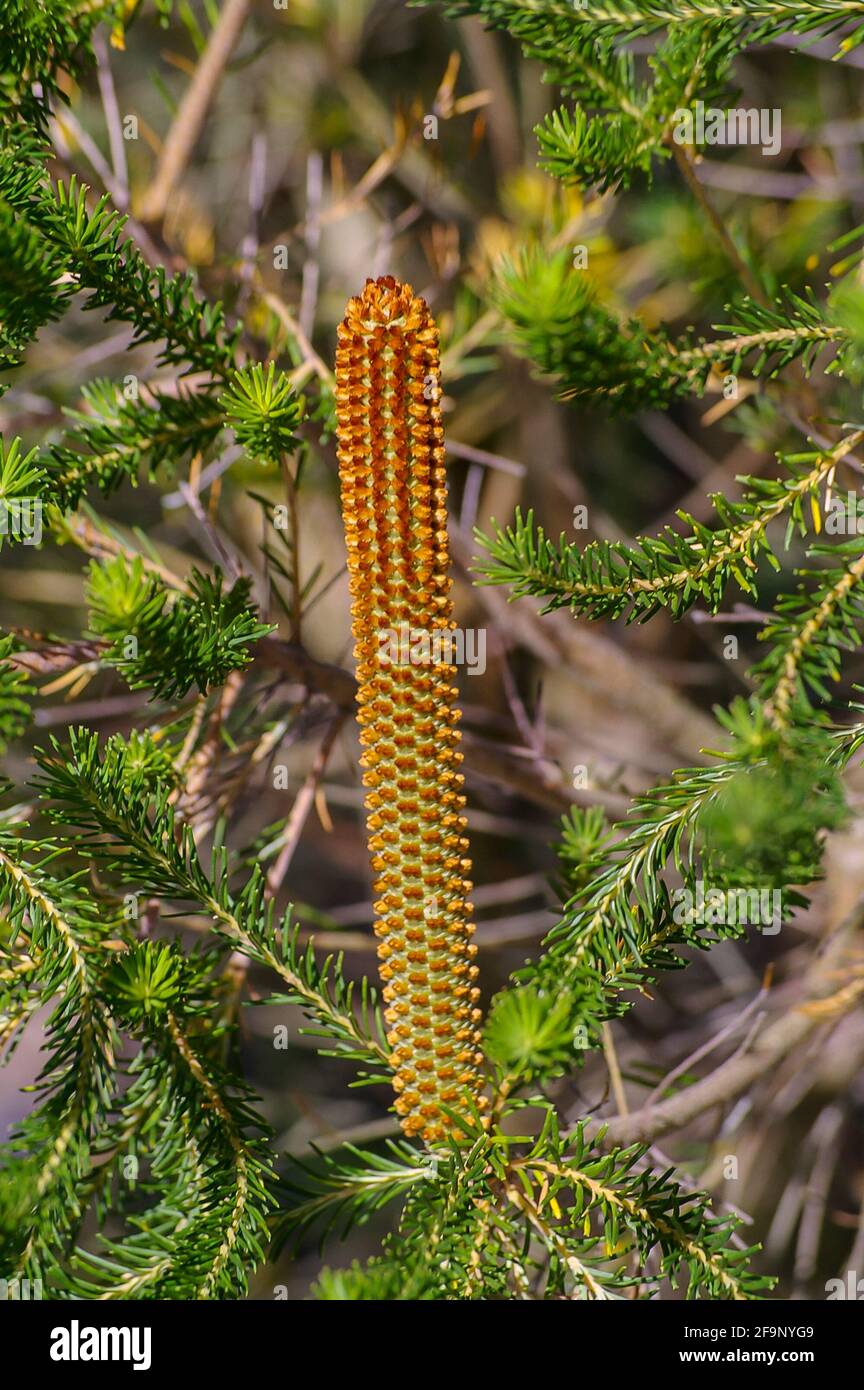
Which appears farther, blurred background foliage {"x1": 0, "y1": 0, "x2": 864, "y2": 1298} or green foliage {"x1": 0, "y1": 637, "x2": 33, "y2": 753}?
blurred background foliage {"x1": 0, "y1": 0, "x2": 864, "y2": 1298}

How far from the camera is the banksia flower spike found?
53 cm

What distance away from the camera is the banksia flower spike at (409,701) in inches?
20.9

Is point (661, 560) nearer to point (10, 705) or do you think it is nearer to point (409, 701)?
point (409, 701)

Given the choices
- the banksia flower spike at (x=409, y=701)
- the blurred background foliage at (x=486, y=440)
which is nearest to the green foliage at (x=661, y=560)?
the banksia flower spike at (x=409, y=701)

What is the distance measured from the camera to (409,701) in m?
0.55

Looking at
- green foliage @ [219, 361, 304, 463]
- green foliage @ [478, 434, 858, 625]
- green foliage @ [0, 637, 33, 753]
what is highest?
green foliage @ [219, 361, 304, 463]

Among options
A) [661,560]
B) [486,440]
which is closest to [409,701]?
[661,560]

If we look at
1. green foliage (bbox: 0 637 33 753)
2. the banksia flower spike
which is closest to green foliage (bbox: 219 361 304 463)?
the banksia flower spike

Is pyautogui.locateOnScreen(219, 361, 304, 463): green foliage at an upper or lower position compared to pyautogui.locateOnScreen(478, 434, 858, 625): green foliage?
upper

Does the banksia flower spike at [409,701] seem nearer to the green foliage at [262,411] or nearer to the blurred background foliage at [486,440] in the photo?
the green foliage at [262,411]

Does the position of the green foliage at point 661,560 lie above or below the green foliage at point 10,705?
above

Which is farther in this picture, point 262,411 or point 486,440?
point 486,440

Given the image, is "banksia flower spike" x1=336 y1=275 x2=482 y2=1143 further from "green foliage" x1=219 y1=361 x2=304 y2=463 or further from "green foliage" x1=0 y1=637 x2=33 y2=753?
"green foliage" x1=0 y1=637 x2=33 y2=753
